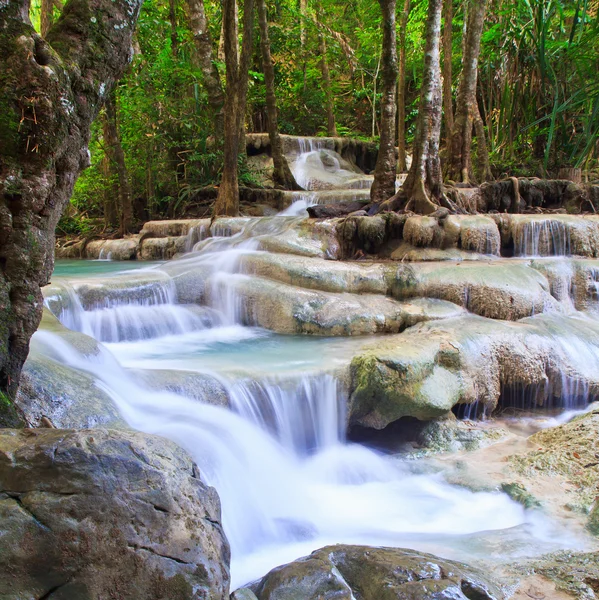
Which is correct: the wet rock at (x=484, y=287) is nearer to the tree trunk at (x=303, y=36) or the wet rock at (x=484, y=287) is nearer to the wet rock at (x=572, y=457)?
the wet rock at (x=572, y=457)

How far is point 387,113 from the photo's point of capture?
10.3 m

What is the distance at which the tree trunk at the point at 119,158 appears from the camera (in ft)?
39.9

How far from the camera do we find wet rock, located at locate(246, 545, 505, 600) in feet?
8.03

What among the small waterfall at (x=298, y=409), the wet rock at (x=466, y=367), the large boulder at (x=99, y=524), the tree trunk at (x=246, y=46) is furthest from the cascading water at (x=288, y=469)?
the tree trunk at (x=246, y=46)

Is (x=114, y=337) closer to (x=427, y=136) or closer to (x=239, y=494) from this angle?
(x=239, y=494)

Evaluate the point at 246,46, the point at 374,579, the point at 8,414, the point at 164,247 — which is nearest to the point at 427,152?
the point at 246,46

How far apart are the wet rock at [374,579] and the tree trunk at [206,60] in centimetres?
1198

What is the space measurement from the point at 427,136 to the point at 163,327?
5859mm

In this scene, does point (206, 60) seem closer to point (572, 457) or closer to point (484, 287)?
point (484, 287)

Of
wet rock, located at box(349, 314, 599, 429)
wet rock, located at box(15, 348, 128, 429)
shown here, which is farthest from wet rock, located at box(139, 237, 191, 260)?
wet rock, located at box(15, 348, 128, 429)

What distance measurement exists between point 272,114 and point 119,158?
3.86 m

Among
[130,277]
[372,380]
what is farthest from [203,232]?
[372,380]

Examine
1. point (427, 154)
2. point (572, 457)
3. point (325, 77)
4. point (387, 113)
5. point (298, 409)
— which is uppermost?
point (325, 77)

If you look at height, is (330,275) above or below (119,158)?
below
